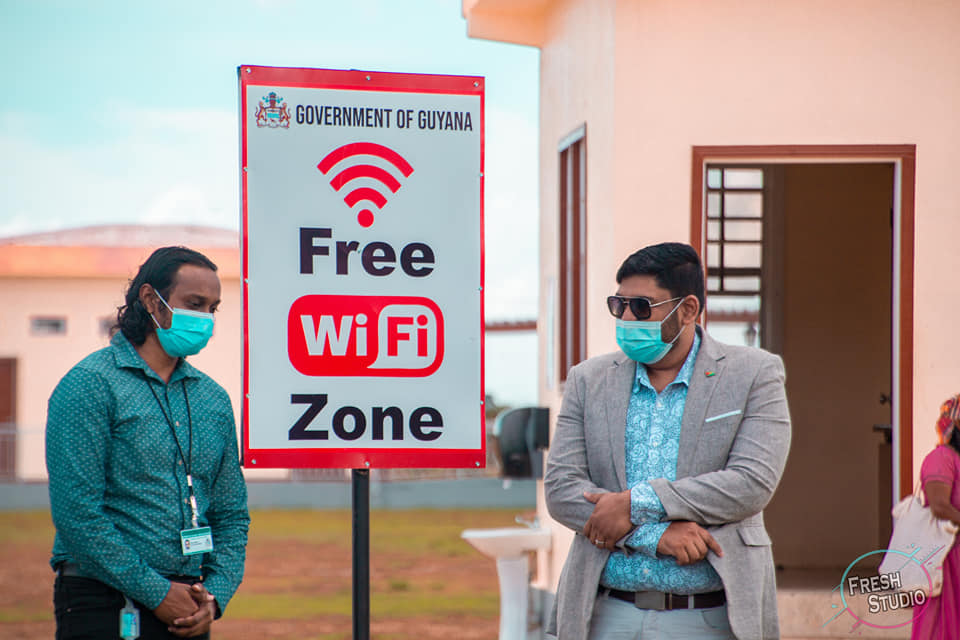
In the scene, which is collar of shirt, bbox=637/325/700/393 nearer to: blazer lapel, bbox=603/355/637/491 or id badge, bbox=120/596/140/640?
blazer lapel, bbox=603/355/637/491

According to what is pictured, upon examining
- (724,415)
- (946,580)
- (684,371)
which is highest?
(684,371)

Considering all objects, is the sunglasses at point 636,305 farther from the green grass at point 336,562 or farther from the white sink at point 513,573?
the green grass at point 336,562

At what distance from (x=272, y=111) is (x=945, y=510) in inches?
153

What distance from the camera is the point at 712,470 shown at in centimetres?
319

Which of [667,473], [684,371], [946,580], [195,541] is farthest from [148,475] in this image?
[946,580]

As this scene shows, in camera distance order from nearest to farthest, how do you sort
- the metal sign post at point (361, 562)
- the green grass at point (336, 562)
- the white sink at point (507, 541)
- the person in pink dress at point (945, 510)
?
the metal sign post at point (361, 562)
the person in pink dress at point (945, 510)
the white sink at point (507, 541)
the green grass at point (336, 562)

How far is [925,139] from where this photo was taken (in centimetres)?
630

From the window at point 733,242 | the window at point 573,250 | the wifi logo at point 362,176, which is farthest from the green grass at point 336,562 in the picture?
the wifi logo at point 362,176

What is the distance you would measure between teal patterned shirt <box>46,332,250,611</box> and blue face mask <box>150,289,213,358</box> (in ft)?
0.27

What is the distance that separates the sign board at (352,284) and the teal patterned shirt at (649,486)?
0.51 metres

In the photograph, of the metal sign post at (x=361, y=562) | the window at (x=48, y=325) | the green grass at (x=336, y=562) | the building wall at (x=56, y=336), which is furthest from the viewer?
the window at (x=48, y=325)

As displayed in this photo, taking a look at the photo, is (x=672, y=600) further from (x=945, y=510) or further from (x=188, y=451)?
(x=945, y=510)

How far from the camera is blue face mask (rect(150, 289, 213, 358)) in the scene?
320 centimetres

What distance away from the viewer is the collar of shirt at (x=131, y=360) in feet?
10.3
